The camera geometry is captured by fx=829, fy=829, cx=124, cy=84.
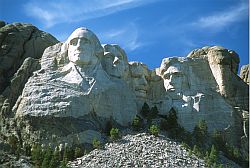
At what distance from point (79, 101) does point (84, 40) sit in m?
3.36

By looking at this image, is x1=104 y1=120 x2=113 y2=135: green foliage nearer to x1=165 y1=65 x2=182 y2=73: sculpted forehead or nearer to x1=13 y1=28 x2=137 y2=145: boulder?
x1=13 y1=28 x2=137 y2=145: boulder

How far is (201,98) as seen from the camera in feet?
138

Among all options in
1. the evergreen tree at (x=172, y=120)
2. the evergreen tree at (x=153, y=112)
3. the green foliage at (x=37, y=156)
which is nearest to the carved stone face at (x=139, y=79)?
the evergreen tree at (x=153, y=112)

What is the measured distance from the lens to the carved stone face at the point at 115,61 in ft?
137

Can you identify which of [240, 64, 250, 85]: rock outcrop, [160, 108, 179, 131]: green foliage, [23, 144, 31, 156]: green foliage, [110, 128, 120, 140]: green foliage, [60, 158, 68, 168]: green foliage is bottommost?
[60, 158, 68, 168]: green foliage

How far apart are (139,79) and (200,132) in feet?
15.4

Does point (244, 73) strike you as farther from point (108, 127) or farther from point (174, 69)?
point (108, 127)

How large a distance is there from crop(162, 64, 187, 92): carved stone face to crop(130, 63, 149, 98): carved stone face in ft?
3.82

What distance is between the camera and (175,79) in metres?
43.0

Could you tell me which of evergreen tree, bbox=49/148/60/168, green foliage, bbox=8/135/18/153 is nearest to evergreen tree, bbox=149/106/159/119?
evergreen tree, bbox=49/148/60/168

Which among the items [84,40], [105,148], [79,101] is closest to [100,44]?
[84,40]

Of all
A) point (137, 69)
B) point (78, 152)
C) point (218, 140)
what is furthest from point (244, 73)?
point (78, 152)

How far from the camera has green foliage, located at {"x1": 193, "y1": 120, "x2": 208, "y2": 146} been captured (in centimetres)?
4022

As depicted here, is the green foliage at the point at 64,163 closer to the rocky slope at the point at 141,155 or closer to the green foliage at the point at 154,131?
the rocky slope at the point at 141,155
